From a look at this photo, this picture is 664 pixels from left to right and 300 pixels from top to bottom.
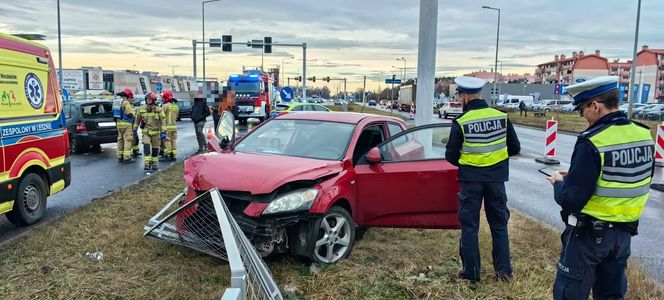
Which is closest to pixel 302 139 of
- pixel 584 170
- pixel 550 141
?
pixel 584 170

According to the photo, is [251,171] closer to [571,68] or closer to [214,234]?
[214,234]

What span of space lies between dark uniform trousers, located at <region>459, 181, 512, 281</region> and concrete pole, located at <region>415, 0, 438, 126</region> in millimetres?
3389

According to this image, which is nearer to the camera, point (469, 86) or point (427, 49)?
point (469, 86)

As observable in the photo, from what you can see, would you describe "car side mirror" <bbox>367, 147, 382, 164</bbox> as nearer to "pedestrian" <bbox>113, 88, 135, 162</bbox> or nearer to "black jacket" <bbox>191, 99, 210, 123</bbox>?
"pedestrian" <bbox>113, 88, 135, 162</bbox>

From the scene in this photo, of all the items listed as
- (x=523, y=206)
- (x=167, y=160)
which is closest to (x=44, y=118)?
(x=167, y=160)

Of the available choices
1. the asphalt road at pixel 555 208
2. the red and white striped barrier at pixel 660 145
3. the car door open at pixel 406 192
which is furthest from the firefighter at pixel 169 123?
the red and white striped barrier at pixel 660 145

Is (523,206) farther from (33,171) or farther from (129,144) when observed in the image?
(129,144)

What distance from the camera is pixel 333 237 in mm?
4605

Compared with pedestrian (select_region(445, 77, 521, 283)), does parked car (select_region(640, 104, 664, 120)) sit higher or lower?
lower

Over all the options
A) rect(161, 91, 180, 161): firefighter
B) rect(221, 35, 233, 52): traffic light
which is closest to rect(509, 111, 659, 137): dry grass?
rect(221, 35, 233, 52): traffic light

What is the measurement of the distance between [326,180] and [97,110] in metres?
10.8

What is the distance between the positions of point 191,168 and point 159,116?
22.3 feet

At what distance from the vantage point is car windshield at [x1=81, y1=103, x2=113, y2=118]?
13109 millimetres

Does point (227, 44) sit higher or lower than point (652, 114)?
higher
